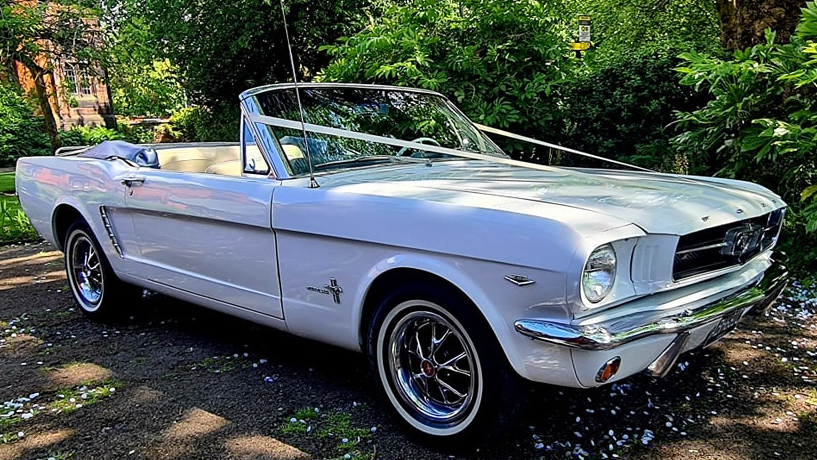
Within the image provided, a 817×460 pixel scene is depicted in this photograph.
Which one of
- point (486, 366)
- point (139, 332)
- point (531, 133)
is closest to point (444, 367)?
point (486, 366)

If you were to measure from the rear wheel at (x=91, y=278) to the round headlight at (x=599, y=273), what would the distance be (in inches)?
139

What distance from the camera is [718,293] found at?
265 centimetres

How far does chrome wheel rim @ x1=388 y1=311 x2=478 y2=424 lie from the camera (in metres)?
2.71

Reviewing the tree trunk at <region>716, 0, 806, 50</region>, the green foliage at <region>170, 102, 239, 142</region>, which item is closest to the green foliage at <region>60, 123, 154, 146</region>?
the green foliage at <region>170, 102, 239, 142</region>

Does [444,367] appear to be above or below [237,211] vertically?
below

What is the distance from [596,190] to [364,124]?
1521mm

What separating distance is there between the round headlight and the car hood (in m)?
0.14

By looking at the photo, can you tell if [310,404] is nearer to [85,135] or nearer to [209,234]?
[209,234]

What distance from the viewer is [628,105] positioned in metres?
Result: 7.12

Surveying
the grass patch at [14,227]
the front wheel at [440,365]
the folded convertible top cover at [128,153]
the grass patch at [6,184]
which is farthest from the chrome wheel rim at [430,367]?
the grass patch at [6,184]

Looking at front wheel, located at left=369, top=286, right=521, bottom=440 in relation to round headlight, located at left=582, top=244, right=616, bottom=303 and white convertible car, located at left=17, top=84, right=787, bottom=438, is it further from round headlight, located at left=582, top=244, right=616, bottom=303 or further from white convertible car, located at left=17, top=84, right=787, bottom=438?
round headlight, located at left=582, top=244, right=616, bottom=303

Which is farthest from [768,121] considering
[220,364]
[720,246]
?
[220,364]

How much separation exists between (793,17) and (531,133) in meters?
2.77

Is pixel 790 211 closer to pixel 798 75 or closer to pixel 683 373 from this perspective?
pixel 798 75
